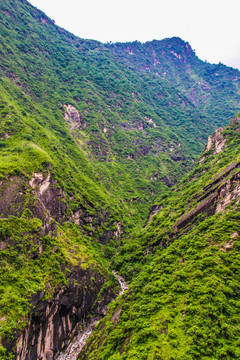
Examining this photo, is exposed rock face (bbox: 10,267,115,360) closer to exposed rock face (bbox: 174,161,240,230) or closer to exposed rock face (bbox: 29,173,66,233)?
exposed rock face (bbox: 29,173,66,233)

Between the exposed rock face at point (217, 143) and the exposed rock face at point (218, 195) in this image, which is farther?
the exposed rock face at point (217, 143)

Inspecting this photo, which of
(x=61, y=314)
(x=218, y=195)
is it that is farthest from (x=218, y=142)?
(x=61, y=314)

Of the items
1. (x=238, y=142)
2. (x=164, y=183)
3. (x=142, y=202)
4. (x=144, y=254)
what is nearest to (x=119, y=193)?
(x=142, y=202)

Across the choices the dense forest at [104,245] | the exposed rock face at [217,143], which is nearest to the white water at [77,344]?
the dense forest at [104,245]

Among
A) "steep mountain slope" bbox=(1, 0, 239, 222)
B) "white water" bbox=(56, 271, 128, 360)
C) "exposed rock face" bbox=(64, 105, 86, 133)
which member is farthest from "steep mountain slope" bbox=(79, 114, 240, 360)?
"exposed rock face" bbox=(64, 105, 86, 133)

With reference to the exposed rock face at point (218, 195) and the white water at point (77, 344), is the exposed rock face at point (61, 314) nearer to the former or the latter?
the white water at point (77, 344)

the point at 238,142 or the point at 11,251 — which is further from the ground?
the point at 11,251

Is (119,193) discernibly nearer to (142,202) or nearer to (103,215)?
(142,202)

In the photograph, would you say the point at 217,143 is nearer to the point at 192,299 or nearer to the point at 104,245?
the point at 104,245
